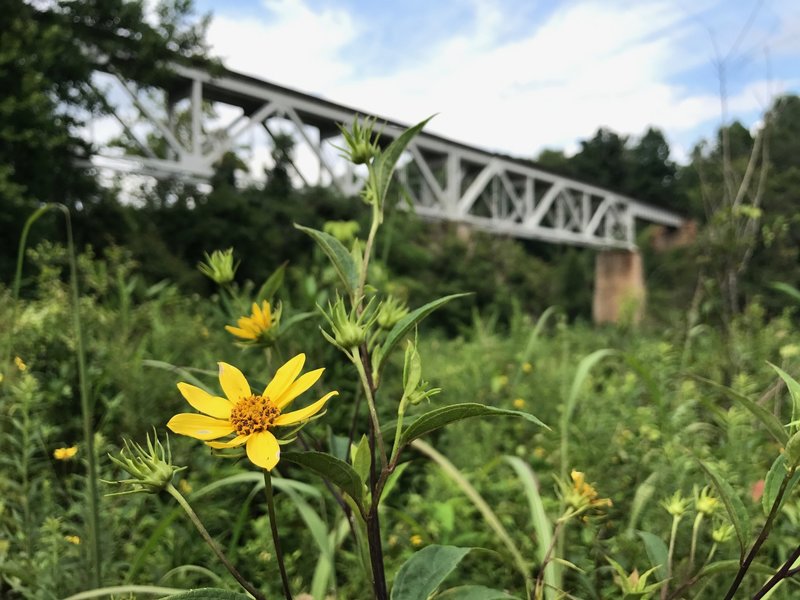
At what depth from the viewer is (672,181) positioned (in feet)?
89.7

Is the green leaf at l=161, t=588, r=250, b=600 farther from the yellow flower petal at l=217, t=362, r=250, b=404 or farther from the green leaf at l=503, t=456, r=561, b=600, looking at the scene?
the green leaf at l=503, t=456, r=561, b=600

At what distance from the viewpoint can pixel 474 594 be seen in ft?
1.41

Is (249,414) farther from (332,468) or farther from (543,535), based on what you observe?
(543,535)

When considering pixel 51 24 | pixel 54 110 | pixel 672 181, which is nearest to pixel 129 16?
pixel 51 24

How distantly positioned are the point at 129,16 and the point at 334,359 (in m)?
7.94

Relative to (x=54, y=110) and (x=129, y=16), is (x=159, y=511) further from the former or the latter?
(x=129, y=16)

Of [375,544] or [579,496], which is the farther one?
[579,496]

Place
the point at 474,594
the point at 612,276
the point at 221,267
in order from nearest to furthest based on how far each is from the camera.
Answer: the point at 474,594 < the point at 221,267 < the point at 612,276

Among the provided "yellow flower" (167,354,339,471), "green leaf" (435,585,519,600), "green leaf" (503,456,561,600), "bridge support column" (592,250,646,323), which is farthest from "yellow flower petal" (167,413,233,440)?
"bridge support column" (592,250,646,323)

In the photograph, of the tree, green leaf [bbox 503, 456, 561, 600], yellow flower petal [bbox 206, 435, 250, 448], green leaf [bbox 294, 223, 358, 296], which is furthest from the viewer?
the tree

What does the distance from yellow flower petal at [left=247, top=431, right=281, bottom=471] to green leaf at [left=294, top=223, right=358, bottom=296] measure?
0.15 metres

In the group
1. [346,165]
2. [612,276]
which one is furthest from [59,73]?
[612,276]

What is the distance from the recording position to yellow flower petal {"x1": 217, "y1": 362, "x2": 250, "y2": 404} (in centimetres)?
40

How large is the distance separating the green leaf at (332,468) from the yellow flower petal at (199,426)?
0.15ft
